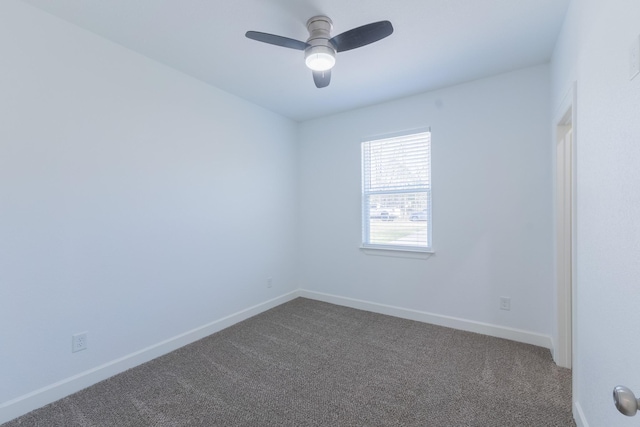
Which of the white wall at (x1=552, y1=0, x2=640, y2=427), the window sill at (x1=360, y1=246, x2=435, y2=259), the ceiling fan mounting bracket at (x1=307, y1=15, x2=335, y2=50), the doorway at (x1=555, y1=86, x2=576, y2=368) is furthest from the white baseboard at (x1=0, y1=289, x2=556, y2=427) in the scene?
the ceiling fan mounting bracket at (x1=307, y1=15, x2=335, y2=50)

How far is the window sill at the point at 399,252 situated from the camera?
326 centimetres

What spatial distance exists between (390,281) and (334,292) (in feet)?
2.75

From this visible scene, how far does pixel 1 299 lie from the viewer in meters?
1.79

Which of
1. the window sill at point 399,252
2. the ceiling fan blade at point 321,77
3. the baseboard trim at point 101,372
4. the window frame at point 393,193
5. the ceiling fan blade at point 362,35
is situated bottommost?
the baseboard trim at point 101,372

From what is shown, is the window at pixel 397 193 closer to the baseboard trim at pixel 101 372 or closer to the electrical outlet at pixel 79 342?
the baseboard trim at pixel 101 372

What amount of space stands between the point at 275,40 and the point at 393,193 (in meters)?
2.22

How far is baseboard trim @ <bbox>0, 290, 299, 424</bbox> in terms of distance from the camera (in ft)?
6.02

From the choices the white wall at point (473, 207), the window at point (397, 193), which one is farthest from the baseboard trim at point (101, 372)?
the window at point (397, 193)

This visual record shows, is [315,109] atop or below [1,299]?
A: atop

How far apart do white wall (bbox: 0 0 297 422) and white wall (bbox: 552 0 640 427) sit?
9.80ft

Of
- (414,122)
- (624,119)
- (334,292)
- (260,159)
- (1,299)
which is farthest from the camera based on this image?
(334,292)

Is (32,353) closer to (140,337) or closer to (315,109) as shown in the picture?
(140,337)

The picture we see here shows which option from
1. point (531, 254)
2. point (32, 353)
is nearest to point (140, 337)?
point (32, 353)

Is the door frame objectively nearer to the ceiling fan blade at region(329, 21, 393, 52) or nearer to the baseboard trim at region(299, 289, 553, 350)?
the baseboard trim at region(299, 289, 553, 350)
